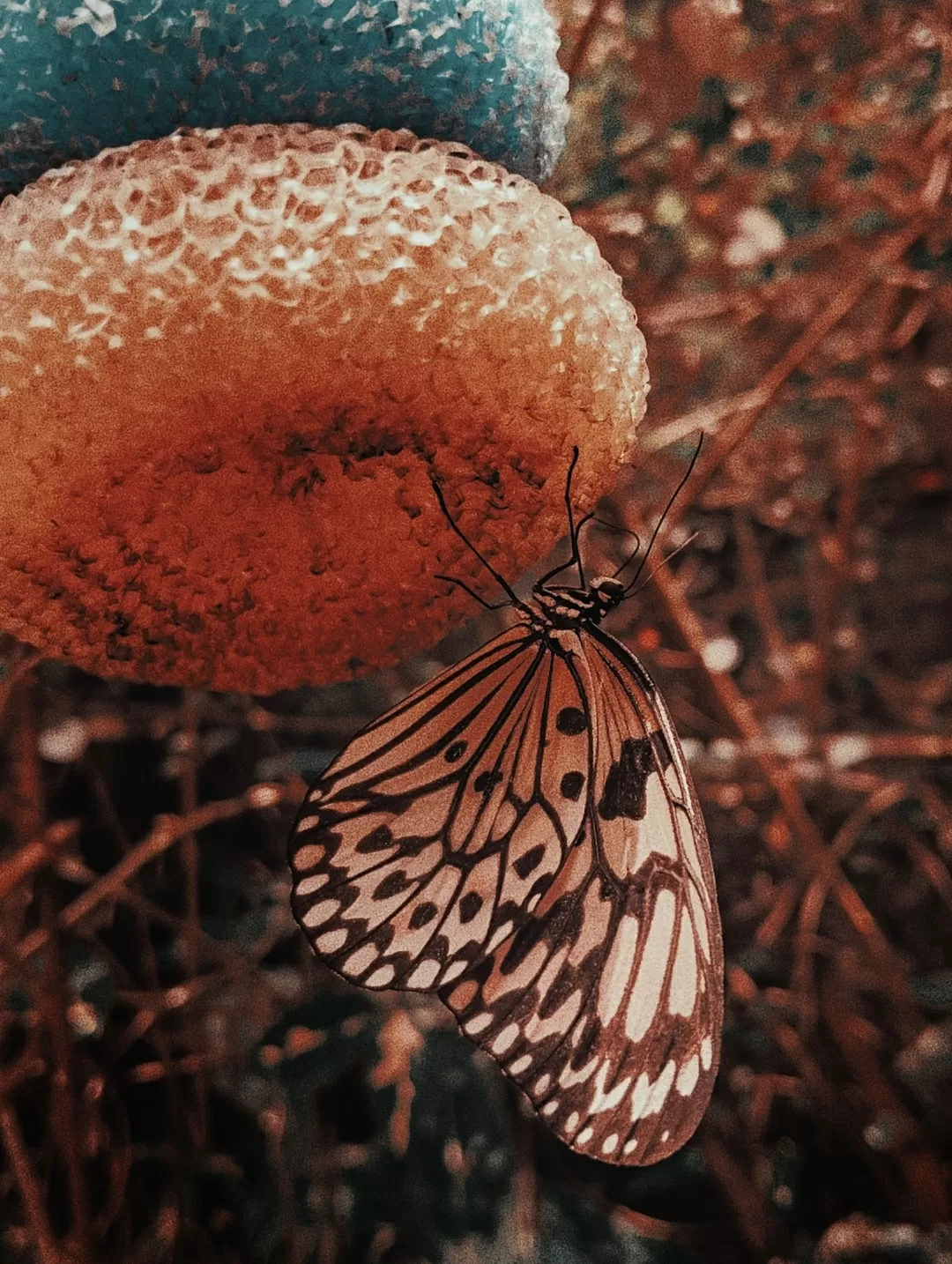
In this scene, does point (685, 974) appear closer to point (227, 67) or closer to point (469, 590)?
point (469, 590)

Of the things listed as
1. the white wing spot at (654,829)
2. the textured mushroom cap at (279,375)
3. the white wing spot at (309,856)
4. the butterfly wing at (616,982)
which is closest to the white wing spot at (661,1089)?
the butterfly wing at (616,982)

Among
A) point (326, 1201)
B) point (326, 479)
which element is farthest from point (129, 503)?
point (326, 1201)

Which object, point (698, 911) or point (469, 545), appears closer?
point (469, 545)

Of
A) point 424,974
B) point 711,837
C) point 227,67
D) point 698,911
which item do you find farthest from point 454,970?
point 711,837

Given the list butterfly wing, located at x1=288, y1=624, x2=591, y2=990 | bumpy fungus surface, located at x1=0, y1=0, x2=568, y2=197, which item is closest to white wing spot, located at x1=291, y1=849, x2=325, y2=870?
butterfly wing, located at x1=288, y1=624, x2=591, y2=990

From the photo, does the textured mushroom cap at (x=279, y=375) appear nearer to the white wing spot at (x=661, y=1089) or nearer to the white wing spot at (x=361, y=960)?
the white wing spot at (x=361, y=960)

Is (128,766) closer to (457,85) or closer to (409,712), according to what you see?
→ (409,712)

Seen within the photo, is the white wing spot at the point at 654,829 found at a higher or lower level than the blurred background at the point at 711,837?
higher
